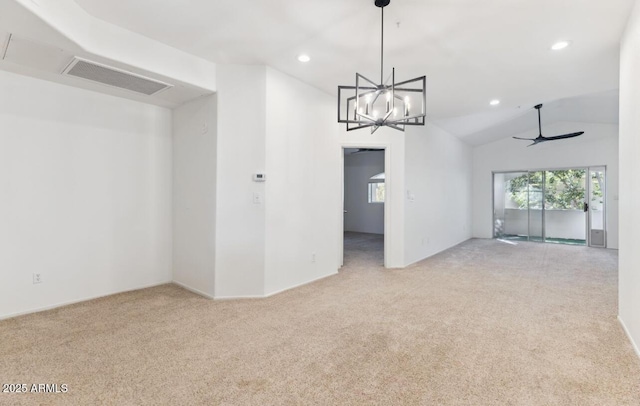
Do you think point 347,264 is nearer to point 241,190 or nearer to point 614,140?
point 241,190

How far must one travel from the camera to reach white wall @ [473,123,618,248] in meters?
7.20

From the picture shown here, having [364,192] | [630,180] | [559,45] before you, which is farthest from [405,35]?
[364,192]

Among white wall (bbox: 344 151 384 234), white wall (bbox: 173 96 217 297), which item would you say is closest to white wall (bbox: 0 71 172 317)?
white wall (bbox: 173 96 217 297)

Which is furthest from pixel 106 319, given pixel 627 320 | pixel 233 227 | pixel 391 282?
pixel 627 320

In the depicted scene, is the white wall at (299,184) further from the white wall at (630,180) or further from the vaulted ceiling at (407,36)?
the white wall at (630,180)

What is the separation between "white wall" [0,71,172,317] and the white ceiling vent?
492 millimetres

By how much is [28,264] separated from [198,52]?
111 inches

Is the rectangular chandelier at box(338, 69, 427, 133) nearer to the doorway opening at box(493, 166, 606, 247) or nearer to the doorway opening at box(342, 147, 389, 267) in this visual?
the doorway opening at box(342, 147, 389, 267)

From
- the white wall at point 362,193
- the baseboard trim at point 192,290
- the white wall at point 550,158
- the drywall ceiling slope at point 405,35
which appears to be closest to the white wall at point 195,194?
the baseboard trim at point 192,290

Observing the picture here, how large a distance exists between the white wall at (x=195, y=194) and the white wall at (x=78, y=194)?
21cm

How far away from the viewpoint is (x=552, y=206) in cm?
809

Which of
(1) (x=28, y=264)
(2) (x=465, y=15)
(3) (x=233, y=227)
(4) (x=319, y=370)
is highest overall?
(2) (x=465, y=15)

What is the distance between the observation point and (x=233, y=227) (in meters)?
3.60

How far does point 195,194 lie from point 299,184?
132 cm
